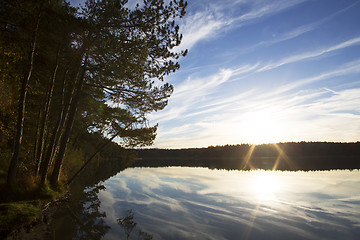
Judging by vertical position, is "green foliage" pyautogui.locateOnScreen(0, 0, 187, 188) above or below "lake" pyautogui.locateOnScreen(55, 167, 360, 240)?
above

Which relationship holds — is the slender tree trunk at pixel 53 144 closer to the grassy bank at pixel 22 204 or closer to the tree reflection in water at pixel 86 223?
the grassy bank at pixel 22 204

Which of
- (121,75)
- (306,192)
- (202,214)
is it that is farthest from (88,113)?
(306,192)

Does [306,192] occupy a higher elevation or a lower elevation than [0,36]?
lower

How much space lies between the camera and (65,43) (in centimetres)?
1077

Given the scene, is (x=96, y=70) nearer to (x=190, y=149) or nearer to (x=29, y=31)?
(x=29, y=31)

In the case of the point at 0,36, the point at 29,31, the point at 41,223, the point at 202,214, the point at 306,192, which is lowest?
the point at 41,223

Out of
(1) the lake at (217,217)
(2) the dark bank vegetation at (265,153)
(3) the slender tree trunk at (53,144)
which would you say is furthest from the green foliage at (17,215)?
(2) the dark bank vegetation at (265,153)

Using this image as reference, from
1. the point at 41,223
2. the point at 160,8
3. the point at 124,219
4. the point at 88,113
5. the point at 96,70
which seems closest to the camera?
the point at 41,223

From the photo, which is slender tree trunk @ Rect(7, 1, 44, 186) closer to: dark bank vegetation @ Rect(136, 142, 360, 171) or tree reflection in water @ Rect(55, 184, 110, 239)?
tree reflection in water @ Rect(55, 184, 110, 239)

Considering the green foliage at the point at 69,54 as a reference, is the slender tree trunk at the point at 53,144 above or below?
below

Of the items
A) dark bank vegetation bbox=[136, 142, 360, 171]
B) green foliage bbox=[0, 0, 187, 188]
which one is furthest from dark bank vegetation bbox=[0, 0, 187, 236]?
dark bank vegetation bbox=[136, 142, 360, 171]

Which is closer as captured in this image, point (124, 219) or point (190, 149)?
point (124, 219)

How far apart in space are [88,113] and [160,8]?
8.26m

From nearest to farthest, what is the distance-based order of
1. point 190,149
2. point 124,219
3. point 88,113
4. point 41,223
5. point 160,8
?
1. point 41,223
2. point 124,219
3. point 160,8
4. point 88,113
5. point 190,149
